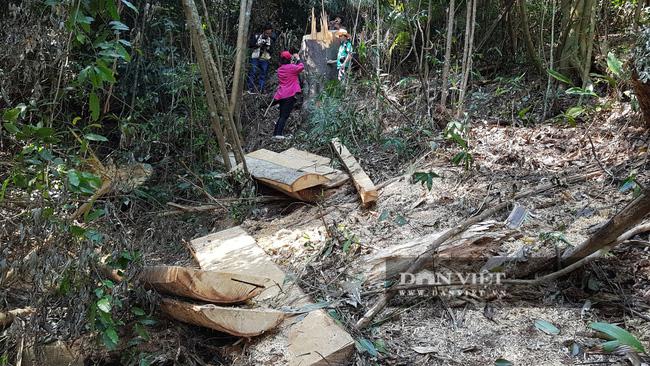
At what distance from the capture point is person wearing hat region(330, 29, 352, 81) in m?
8.04

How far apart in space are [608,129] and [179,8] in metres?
5.35

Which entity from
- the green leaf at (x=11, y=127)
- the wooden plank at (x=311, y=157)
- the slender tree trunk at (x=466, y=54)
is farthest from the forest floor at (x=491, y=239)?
the green leaf at (x=11, y=127)

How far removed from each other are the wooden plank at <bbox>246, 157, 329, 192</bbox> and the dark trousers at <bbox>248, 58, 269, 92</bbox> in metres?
4.38

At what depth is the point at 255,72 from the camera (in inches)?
376

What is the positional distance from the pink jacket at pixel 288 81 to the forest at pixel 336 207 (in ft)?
1.58

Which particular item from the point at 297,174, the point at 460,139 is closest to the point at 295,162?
the point at 297,174

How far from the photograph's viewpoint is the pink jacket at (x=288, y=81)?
809 centimetres

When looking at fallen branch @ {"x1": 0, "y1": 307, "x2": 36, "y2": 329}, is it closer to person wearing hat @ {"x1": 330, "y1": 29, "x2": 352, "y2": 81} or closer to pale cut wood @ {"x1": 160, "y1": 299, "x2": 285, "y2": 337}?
pale cut wood @ {"x1": 160, "y1": 299, "x2": 285, "y2": 337}

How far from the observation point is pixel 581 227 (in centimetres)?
350

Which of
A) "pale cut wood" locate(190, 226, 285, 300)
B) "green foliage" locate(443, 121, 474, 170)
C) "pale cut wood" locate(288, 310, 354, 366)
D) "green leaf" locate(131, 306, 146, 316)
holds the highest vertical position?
"green foliage" locate(443, 121, 474, 170)

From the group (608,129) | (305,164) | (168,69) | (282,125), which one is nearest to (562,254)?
(608,129)

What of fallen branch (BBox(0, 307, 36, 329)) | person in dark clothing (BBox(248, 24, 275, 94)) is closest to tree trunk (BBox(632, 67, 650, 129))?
fallen branch (BBox(0, 307, 36, 329))

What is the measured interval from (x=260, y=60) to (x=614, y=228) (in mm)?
7766

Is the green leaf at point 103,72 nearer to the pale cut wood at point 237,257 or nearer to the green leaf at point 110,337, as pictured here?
the green leaf at point 110,337
